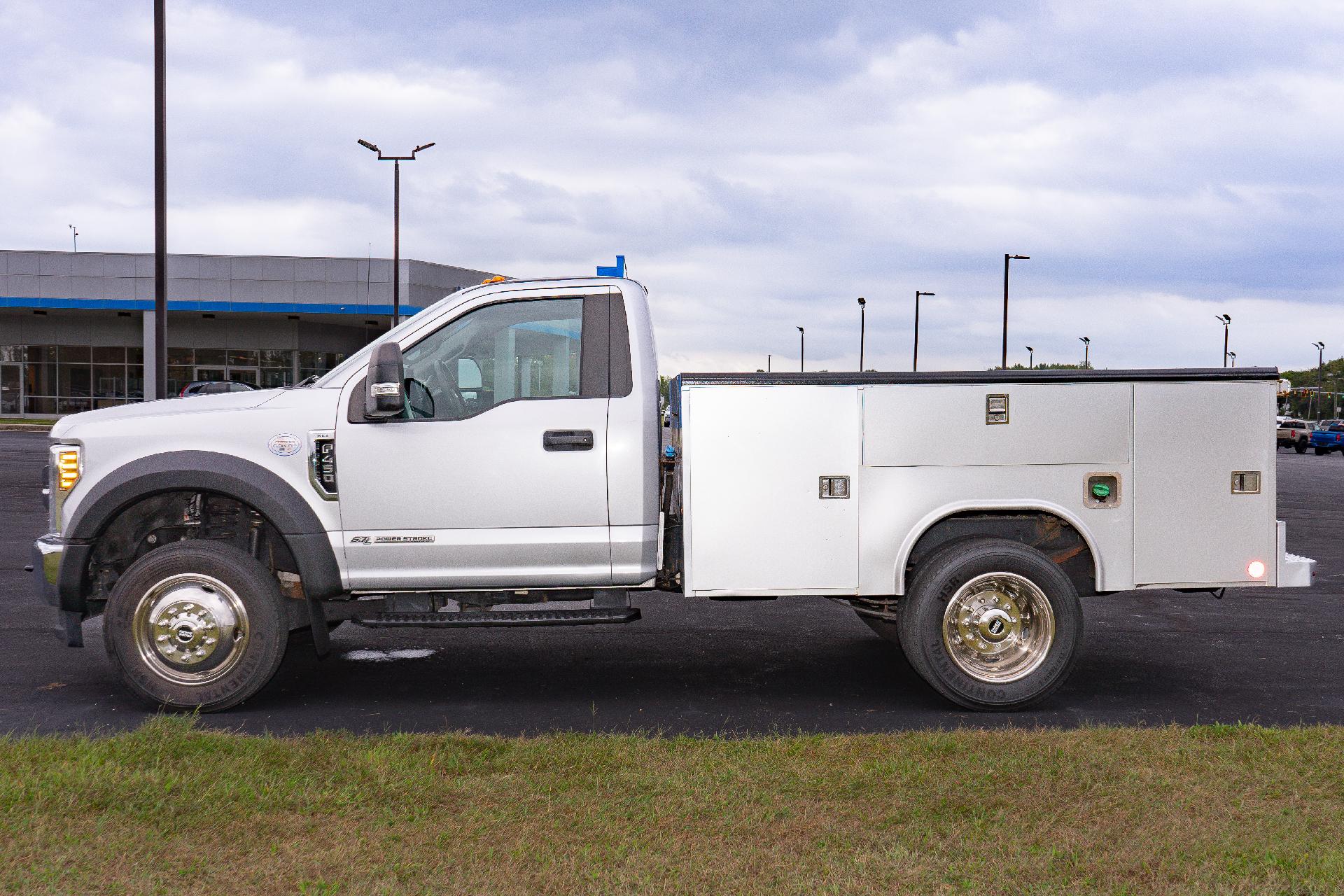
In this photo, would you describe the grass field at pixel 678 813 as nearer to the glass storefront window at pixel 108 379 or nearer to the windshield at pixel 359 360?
the windshield at pixel 359 360

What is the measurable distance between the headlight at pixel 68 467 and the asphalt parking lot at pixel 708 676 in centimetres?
120

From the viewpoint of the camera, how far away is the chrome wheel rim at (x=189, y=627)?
5852mm

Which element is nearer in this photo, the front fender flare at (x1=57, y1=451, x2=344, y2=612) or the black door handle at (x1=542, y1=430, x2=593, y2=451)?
the front fender flare at (x1=57, y1=451, x2=344, y2=612)

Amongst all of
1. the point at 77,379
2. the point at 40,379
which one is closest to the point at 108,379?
the point at 77,379

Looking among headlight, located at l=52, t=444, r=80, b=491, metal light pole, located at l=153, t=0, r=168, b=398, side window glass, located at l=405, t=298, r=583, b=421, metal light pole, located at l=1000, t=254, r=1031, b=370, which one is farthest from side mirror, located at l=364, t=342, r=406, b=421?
metal light pole, located at l=1000, t=254, r=1031, b=370

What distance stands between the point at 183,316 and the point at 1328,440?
52.7 metres

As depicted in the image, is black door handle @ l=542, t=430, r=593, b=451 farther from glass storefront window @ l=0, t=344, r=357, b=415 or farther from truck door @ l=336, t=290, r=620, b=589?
glass storefront window @ l=0, t=344, r=357, b=415

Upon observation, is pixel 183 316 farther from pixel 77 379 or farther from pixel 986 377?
pixel 986 377

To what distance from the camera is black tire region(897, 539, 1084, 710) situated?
19.4 ft

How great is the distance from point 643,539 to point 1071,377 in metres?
2.36

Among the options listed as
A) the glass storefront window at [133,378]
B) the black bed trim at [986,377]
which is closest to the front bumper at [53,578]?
the black bed trim at [986,377]

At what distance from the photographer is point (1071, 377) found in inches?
231

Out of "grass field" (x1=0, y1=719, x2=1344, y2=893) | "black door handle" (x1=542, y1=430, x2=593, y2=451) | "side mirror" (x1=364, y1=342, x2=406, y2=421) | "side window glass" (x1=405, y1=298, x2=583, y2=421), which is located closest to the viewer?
"grass field" (x1=0, y1=719, x2=1344, y2=893)

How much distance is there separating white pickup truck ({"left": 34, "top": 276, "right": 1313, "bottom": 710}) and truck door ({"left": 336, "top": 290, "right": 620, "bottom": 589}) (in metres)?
0.01
